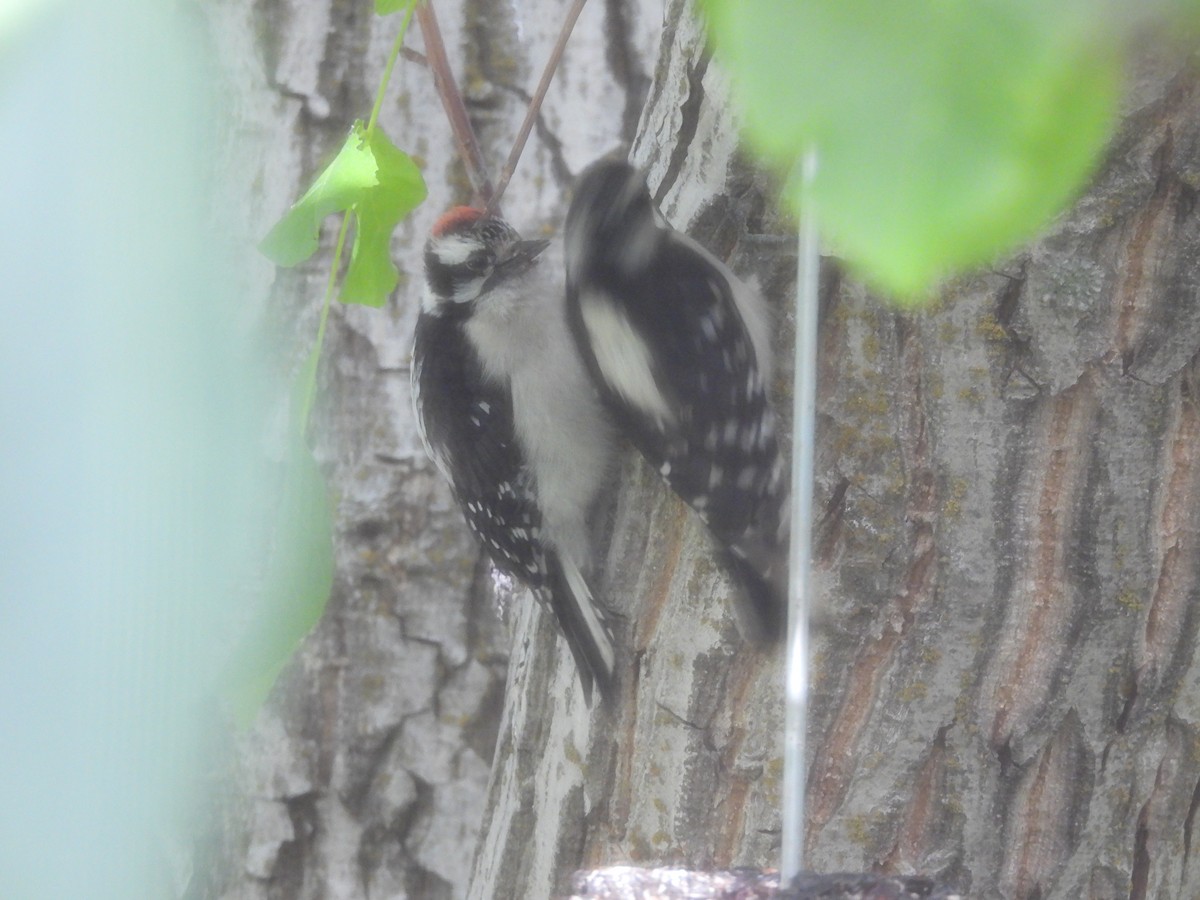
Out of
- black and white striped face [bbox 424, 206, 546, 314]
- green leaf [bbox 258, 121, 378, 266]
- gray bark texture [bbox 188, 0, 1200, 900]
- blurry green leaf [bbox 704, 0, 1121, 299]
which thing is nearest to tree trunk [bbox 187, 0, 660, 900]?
black and white striped face [bbox 424, 206, 546, 314]

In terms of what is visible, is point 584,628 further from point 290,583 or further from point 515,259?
point 515,259

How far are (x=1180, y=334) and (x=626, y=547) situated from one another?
58 centimetres

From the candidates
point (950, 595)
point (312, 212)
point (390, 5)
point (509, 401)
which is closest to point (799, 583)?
point (950, 595)

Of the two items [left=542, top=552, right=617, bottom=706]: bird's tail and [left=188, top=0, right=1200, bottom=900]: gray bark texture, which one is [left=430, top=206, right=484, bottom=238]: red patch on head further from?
[left=542, top=552, right=617, bottom=706]: bird's tail

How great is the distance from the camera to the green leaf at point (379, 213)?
104 centimetres

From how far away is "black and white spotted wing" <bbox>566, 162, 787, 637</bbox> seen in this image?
3.67ft

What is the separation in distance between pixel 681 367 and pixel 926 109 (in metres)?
1.04

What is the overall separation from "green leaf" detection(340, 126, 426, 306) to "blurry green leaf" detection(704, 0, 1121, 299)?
2.85ft

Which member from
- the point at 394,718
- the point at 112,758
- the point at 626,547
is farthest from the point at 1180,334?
the point at 394,718

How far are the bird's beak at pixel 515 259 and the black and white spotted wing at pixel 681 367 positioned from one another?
177 millimetres

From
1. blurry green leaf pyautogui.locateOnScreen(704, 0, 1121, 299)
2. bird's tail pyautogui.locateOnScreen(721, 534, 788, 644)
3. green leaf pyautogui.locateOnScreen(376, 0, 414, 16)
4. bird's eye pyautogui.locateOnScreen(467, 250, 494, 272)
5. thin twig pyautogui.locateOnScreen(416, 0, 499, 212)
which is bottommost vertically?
blurry green leaf pyautogui.locateOnScreen(704, 0, 1121, 299)

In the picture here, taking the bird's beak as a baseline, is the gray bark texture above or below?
below

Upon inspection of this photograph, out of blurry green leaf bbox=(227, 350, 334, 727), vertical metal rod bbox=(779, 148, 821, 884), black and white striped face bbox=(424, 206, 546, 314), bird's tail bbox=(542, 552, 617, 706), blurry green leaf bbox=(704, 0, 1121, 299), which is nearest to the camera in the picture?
blurry green leaf bbox=(704, 0, 1121, 299)

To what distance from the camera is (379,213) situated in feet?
3.45
